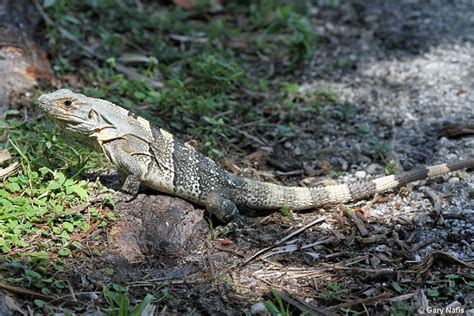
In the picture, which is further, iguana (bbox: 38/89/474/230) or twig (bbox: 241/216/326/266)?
iguana (bbox: 38/89/474/230)

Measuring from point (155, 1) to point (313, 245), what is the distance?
19.1 feet

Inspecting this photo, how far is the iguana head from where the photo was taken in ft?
15.4

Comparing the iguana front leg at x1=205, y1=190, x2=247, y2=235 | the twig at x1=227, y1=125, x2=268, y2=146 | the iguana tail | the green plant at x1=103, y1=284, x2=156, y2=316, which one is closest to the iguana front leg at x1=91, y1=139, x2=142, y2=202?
the iguana front leg at x1=205, y1=190, x2=247, y2=235

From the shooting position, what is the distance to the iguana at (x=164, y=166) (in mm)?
4785

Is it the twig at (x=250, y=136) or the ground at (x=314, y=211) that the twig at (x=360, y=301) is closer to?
the ground at (x=314, y=211)

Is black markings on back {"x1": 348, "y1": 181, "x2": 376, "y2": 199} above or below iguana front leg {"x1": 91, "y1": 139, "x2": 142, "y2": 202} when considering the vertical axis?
below

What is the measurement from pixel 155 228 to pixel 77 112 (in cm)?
104

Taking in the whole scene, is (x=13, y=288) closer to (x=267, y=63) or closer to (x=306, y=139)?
(x=306, y=139)

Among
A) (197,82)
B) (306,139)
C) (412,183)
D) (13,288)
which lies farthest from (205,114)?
(13,288)

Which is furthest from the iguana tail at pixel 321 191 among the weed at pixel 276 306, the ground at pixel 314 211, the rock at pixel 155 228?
the weed at pixel 276 306

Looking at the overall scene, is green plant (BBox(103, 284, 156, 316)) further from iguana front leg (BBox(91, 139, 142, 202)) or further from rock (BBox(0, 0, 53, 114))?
rock (BBox(0, 0, 53, 114))

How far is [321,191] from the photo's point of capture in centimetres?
523

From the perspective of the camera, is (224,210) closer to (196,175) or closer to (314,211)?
(196,175)

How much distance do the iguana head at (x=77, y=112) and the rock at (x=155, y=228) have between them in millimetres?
609
